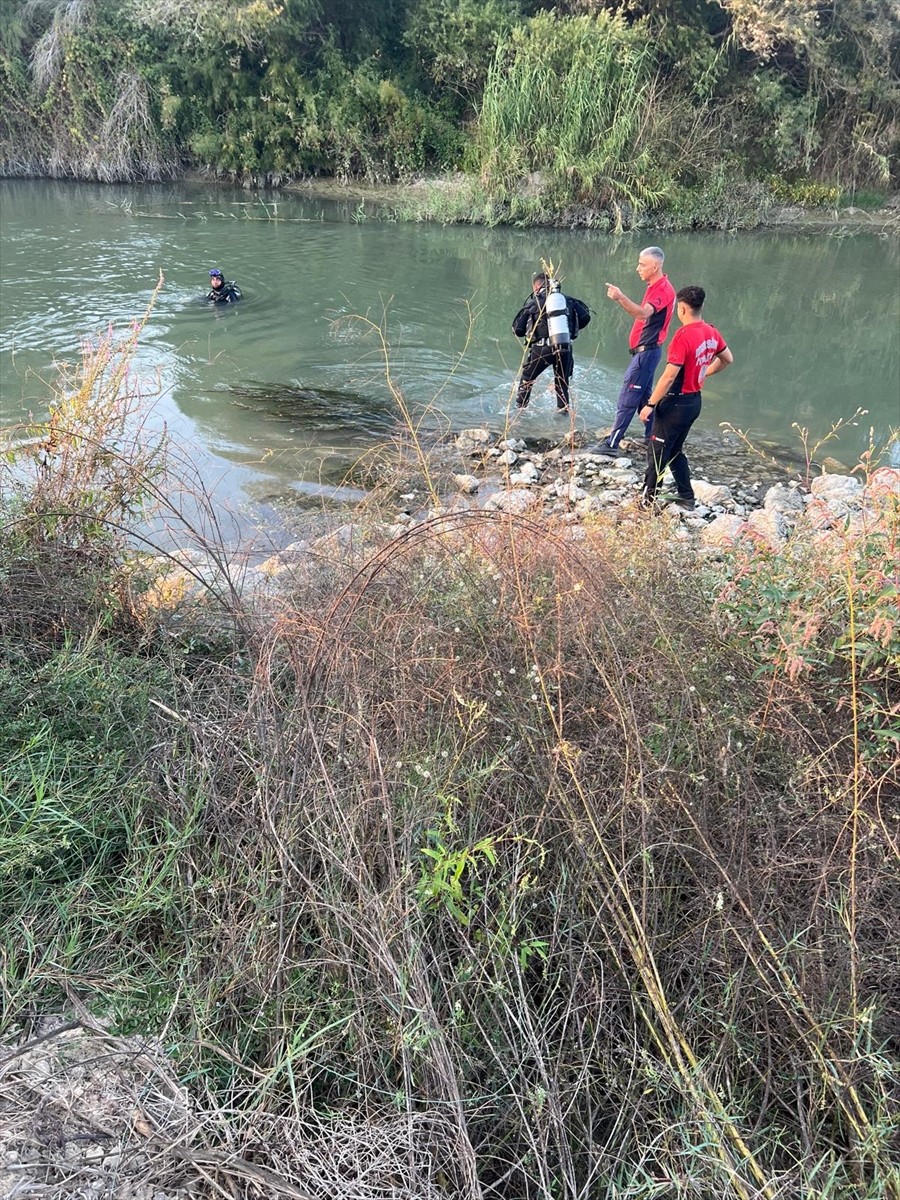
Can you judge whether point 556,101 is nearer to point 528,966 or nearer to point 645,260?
point 645,260

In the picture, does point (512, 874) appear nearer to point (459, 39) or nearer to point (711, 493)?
point (711, 493)

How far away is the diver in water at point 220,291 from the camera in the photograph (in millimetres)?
10469

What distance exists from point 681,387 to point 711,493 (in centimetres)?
132

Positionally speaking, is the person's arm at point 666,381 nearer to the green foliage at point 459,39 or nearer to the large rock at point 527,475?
the large rock at point 527,475

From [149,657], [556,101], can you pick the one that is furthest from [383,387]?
[556,101]

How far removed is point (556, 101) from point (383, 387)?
1186cm

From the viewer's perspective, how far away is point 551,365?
7.02 meters

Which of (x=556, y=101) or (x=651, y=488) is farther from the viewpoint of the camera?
(x=556, y=101)

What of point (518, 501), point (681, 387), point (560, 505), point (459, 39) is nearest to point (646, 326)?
point (681, 387)

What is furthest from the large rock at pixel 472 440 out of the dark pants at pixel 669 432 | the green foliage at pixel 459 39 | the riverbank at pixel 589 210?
the green foliage at pixel 459 39

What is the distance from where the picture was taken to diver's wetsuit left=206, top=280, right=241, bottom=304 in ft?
34.9

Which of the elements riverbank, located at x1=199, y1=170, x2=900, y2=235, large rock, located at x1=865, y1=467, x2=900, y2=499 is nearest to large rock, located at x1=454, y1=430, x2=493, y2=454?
large rock, located at x1=865, y1=467, x2=900, y2=499

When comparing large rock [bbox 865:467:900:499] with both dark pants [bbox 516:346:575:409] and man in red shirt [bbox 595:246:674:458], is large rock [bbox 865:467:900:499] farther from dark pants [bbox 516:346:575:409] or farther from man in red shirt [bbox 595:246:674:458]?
dark pants [bbox 516:346:575:409]

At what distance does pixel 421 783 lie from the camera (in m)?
2.22
